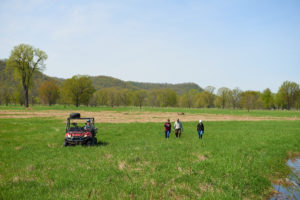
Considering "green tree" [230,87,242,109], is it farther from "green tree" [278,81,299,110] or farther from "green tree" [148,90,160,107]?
"green tree" [148,90,160,107]

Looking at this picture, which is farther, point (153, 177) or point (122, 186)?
point (153, 177)

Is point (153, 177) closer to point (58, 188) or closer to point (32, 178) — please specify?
point (58, 188)

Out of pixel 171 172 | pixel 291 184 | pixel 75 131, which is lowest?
pixel 291 184

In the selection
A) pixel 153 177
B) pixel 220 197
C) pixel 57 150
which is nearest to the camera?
pixel 220 197

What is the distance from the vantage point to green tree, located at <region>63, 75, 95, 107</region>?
317ft

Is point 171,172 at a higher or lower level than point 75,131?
lower

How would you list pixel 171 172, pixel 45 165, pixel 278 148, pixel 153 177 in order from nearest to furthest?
pixel 153 177
pixel 171 172
pixel 45 165
pixel 278 148

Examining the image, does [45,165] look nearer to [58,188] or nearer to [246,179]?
[58,188]

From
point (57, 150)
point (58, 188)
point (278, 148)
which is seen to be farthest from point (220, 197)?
point (278, 148)

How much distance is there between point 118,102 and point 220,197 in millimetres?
151596

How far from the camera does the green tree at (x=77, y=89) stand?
96.6 m

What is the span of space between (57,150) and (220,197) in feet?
35.9

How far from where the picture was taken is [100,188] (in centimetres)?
771

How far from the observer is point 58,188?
7.70 meters
